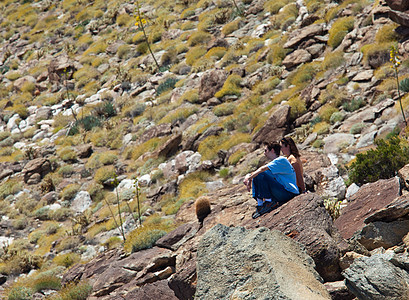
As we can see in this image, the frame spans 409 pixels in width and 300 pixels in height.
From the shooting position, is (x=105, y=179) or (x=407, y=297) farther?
(x=105, y=179)

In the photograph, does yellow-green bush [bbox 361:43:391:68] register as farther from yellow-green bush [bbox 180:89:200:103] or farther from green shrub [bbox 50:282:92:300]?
green shrub [bbox 50:282:92:300]

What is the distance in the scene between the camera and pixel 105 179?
640 inches

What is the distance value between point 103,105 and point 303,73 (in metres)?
11.3

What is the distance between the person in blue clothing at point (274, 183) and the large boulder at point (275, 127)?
6767 millimetres

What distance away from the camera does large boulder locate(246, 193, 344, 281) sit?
4895 mm

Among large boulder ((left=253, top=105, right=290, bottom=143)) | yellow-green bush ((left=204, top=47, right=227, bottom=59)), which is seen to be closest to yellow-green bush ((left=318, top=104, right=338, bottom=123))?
large boulder ((left=253, top=105, right=290, bottom=143))

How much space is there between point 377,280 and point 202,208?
14.9 feet

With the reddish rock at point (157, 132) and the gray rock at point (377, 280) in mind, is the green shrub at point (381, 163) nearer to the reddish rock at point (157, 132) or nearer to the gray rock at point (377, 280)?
the gray rock at point (377, 280)

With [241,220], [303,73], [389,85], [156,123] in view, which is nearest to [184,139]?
[156,123]

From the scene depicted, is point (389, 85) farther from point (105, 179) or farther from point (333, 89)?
point (105, 179)

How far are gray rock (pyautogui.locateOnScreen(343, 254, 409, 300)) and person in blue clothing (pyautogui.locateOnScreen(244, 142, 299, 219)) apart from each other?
2.36 metres

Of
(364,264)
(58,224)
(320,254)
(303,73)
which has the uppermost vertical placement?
(364,264)

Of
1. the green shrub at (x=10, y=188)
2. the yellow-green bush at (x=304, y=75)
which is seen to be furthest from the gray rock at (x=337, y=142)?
the green shrub at (x=10, y=188)

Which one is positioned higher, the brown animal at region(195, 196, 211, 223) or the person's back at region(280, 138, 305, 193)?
the person's back at region(280, 138, 305, 193)
